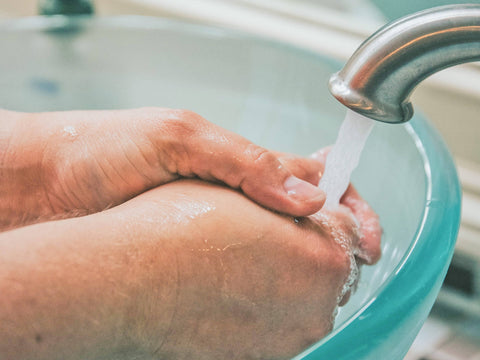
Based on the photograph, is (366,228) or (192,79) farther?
(192,79)

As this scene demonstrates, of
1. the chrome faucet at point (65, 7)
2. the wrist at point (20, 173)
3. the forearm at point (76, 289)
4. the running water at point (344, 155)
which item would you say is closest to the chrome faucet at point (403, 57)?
the running water at point (344, 155)

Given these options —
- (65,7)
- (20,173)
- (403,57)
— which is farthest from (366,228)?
(65,7)

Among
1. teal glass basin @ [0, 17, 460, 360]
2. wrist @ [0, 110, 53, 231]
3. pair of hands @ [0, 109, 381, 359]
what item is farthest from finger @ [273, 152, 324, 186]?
wrist @ [0, 110, 53, 231]

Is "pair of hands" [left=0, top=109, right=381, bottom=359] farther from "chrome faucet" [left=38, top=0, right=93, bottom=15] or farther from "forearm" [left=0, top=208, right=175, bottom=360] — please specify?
"chrome faucet" [left=38, top=0, right=93, bottom=15]

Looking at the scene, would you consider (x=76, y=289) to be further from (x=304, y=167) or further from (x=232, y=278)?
(x=304, y=167)

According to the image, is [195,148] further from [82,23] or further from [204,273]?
[82,23]

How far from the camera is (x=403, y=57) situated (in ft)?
0.97

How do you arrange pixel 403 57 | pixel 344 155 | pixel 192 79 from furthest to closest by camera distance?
pixel 192 79 < pixel 344 155 < pixel 403 57

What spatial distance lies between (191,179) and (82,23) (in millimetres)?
370

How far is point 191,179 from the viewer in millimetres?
400

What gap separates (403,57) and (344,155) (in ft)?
0.41

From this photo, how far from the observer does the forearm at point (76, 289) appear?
28 cm

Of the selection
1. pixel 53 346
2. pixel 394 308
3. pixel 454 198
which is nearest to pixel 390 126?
pixel 454 198

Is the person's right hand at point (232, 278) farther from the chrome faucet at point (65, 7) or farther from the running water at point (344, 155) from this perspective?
the chrome faucet at point (65, 7)
